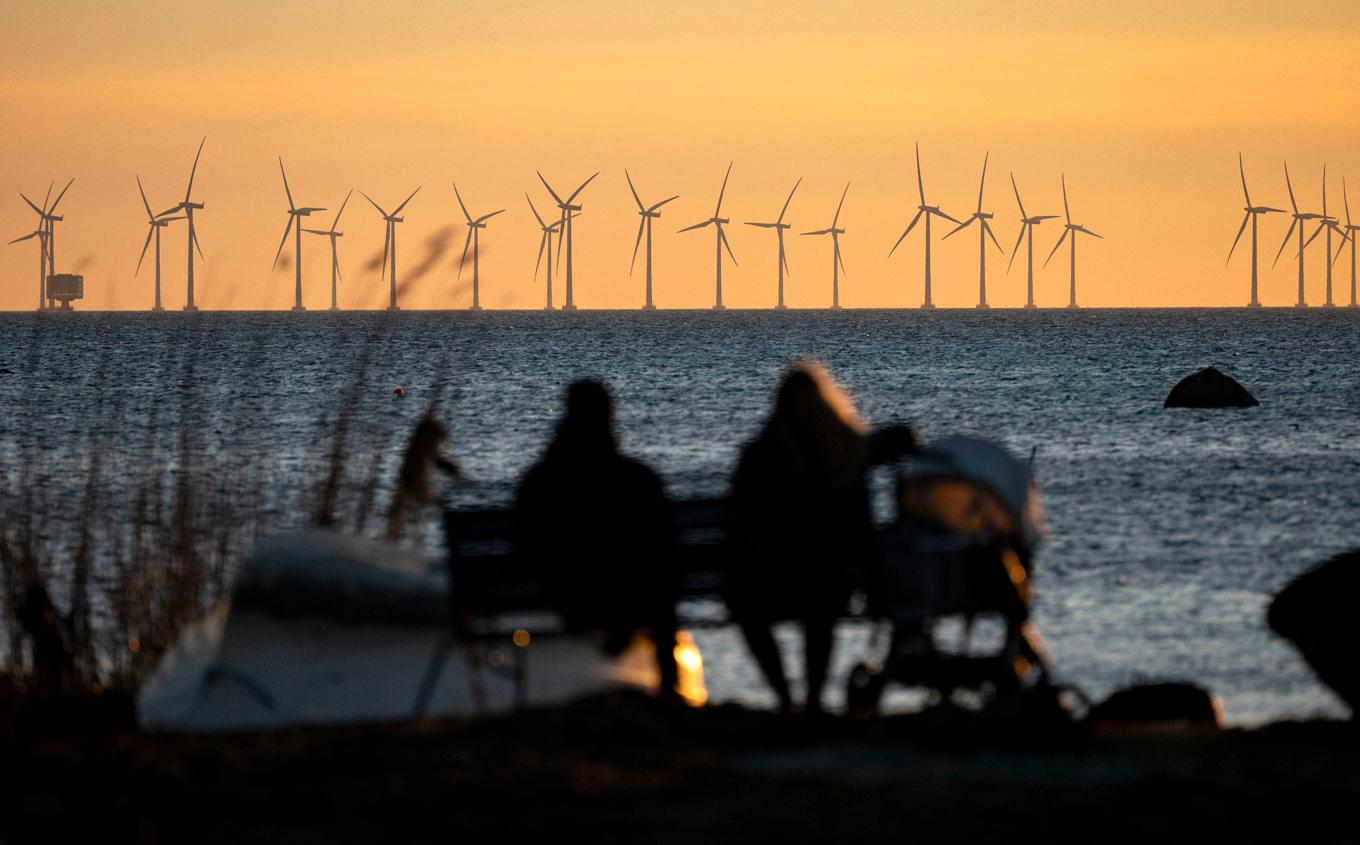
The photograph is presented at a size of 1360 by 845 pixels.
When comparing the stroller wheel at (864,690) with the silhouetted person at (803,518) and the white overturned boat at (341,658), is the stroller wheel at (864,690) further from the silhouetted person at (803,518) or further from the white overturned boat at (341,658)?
the white overturned boat at (341,658)

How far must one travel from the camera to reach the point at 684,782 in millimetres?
6711

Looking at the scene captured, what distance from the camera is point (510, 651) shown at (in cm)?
912

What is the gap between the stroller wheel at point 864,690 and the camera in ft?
28.3

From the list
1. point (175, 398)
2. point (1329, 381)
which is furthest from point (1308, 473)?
point (1329, 381)

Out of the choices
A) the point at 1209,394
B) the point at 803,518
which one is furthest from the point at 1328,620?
the point at 1209,394

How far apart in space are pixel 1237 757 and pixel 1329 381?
73.9 meters

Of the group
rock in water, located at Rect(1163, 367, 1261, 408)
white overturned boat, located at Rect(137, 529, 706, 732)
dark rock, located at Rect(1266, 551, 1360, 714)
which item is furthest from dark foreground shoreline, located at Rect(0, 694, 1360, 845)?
rock in water, located at Rect(1163, 367, 1261, 408)

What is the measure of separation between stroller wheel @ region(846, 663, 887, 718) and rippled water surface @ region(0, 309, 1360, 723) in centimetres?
102

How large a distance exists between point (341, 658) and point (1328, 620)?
4.11 meters

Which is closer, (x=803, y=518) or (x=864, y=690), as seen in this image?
(x=803, y=518)

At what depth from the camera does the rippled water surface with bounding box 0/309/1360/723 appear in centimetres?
1369

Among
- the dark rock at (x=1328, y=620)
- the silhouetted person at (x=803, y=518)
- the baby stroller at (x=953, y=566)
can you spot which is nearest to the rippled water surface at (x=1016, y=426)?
the silhouetted person at (x=803, y=518)

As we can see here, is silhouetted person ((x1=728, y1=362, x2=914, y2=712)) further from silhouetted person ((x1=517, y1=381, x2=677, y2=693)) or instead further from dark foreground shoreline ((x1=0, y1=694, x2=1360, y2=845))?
dark foreground shoreline ((x1=0, y1=694, x2=1360, y2=845))

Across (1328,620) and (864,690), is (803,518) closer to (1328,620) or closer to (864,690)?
(864,690)
